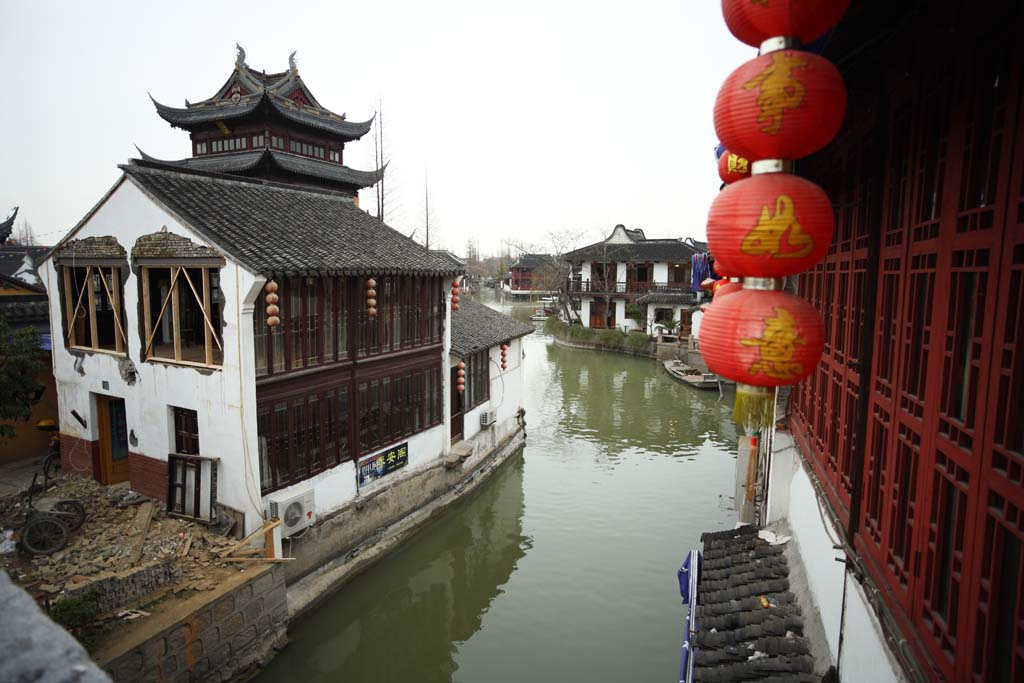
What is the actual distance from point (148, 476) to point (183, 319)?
143 inches

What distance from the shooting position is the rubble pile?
8172 mm

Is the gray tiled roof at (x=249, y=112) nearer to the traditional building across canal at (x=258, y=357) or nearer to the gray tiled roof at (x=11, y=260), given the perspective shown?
the traditional building across canal at (x=258, y=357)

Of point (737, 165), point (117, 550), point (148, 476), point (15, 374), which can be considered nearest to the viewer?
point (737, 165)

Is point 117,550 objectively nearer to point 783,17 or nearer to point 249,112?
point 783,17

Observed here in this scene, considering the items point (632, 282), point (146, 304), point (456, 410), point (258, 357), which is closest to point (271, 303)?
point (258, 357)

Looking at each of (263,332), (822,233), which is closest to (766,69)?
(822,233)

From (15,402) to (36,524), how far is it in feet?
9.46

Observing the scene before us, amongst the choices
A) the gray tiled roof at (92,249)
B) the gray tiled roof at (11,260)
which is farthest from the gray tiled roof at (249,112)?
the gray tiled roof at (92,249)

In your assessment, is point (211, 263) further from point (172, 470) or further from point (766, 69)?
point (766, 69)

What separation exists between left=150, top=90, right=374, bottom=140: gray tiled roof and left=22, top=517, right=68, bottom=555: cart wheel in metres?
13.7

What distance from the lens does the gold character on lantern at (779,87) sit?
9.12 ft

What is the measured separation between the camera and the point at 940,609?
3.42m

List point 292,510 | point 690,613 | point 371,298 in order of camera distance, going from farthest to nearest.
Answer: point 371,298 → point 292,510 → point 690,613

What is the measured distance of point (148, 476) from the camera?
1070 cm
